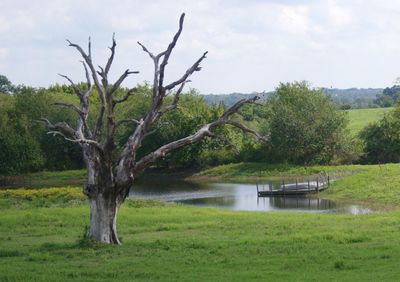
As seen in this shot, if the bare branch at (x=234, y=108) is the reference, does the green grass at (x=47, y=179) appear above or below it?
below

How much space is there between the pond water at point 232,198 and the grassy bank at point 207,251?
15763 mm

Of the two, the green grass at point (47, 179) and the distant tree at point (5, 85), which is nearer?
the green grass at point (47, 179)

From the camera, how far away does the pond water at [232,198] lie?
4903 centimetres

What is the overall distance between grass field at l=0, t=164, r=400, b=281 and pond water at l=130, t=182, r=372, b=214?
13198 mm

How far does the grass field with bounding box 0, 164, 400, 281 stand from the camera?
17.0 m

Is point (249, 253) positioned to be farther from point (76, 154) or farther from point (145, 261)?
point (76, 154)

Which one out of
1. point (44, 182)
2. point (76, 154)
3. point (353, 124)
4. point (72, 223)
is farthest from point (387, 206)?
point (353, 124)

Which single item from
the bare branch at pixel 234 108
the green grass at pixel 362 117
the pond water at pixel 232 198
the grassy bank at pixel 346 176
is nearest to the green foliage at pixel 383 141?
the grassy bank at pixel 346 176

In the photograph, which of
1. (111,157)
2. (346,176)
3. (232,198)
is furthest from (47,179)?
(111,157)

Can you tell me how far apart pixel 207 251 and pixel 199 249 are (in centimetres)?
66

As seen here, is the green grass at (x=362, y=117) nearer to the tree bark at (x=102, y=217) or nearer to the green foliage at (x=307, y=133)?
the green foliage at (x=307, y=133)

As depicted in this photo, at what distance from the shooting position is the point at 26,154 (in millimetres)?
78875

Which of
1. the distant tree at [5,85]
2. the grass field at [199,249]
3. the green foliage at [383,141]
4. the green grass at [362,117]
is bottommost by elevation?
the grass field at [199,249]

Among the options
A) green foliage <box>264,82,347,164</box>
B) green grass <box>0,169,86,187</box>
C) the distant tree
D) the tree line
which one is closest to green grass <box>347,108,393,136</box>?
the tree line
